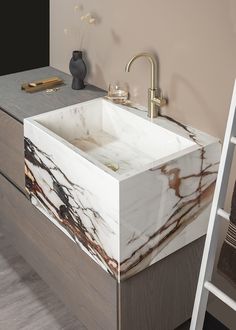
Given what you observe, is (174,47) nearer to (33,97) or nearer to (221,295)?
(33,97)

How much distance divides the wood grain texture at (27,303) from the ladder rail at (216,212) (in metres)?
0.63

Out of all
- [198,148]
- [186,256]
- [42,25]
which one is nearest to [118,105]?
[198,148]

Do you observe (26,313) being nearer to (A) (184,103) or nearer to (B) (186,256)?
(B) (186,256)

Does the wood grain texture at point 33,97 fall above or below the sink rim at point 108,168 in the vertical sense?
below

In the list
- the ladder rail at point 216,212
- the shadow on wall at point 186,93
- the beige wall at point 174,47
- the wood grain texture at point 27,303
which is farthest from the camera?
the wood grain texture at point 27,303

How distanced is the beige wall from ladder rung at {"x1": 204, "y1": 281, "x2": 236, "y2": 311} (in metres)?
0.53

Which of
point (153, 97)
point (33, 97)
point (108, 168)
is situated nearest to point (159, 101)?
point (153, 97)

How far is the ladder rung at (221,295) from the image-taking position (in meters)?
1.57

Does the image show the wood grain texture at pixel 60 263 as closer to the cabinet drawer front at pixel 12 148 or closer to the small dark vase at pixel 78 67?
the cabinet drawer front at pixel 12 148

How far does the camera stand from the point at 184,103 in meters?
1.86

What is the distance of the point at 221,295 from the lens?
1624mm

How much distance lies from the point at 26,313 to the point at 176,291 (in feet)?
2.34

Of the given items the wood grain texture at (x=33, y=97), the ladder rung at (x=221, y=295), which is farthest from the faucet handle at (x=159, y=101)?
the ladder rung at (x=221, y=295)

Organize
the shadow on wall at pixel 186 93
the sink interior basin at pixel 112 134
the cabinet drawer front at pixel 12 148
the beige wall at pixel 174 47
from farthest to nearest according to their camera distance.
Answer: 1. the cabinet drawer front at pixel 12 148
2. the sink interior basin at pixel 112 134
3. the shadow on wall at pixel 186 93
4. the beige wall at pixel 174 47
